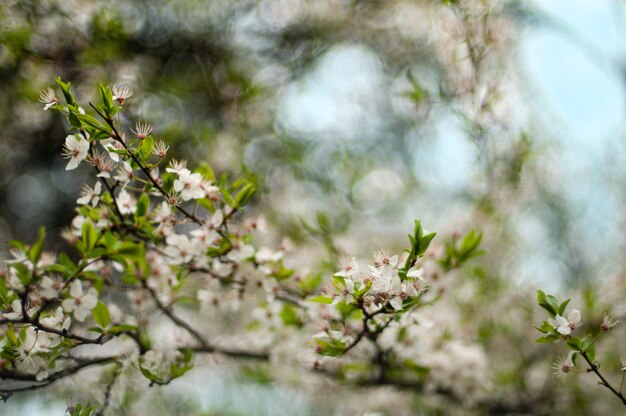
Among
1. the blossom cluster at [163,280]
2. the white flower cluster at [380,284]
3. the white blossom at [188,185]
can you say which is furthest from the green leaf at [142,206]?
the white flower cluster at [380,284]

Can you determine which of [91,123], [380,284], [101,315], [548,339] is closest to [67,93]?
[91,123]

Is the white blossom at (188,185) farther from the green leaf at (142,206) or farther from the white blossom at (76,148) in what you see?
the white blossom at (76,148)

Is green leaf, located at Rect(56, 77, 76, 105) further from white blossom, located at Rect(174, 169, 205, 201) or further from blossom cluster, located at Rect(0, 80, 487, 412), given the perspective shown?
white blossom, located at Rect(174, 169, 205, 201)

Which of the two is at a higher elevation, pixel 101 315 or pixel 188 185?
pixel 188 185

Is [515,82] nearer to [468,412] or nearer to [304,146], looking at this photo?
[304,146]

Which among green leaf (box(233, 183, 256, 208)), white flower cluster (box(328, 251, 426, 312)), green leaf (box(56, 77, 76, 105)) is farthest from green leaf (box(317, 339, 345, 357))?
green leaf (box(56, 77, 76, 105))

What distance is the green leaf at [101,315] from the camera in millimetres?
1574

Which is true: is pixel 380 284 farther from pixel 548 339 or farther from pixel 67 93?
pixel 67 93

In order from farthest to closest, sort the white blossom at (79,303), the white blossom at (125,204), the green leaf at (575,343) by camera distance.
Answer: the white blossom at (125,204)
the white blossom at (79,303)
the green leaf at (575,343)

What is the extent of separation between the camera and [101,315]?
1.58m

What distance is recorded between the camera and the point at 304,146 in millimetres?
3125

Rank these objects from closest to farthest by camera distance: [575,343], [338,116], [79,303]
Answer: [575,343]
[79,303]
[338,116]

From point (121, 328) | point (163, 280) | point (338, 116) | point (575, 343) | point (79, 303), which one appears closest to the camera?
point (575, 343)

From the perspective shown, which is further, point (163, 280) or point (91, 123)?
point (163, 280)
